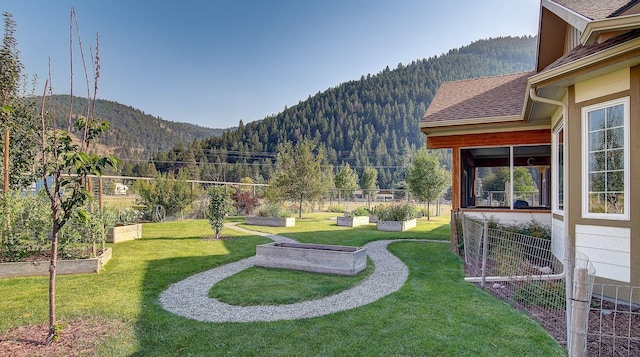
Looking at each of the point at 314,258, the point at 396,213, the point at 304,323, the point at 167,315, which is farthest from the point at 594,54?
the point at 396,213

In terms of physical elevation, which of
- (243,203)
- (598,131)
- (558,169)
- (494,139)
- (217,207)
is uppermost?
(494,139)

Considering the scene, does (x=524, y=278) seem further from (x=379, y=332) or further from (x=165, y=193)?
(x=165, y=193)

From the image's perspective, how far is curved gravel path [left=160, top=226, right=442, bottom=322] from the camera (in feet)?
15.4

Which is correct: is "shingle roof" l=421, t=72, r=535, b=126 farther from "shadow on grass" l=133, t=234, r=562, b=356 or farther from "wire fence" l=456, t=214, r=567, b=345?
"shadow on grass" l=133, t=234, r=562, b=356

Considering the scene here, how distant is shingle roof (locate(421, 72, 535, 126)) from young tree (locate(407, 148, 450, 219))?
306 inches

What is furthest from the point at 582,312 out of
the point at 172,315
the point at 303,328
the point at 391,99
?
the point at 391,99

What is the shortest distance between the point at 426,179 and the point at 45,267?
18.5 meters

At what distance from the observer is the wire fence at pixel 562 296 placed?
9.77ft

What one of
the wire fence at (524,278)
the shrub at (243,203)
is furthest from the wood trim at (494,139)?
the shrub at (243,203)

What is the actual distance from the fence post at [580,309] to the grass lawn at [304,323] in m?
0.66

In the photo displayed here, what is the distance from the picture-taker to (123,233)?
10.9 m

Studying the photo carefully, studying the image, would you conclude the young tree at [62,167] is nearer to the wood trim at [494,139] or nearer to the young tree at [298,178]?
the wood trim at [494,139]

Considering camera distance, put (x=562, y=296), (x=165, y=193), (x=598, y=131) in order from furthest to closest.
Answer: (x=165, y=193), (x=598, y=131), (x=562, y=296)

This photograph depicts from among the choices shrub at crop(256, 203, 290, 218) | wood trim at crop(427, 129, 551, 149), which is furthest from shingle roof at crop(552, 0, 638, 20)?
shrub at crop(256, 203, 290, 218)
